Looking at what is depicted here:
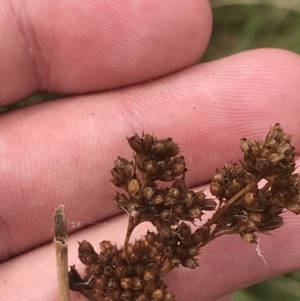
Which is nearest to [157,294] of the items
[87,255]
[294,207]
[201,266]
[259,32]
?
[87,255]

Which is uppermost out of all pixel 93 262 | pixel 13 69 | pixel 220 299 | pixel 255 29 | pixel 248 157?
pixel 255 29

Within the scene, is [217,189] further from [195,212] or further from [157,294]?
[157,294]

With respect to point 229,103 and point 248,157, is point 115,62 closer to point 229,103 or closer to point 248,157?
point 229,103

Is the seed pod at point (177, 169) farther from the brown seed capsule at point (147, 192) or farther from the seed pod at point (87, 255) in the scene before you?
the seed pod at point (87, 255)

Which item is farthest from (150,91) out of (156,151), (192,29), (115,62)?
(156,151)

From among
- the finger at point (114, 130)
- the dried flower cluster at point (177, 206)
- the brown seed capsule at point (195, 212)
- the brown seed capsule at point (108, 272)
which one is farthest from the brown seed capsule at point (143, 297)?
the finger at point (114, 130)

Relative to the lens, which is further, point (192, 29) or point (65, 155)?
point (192, 29)
